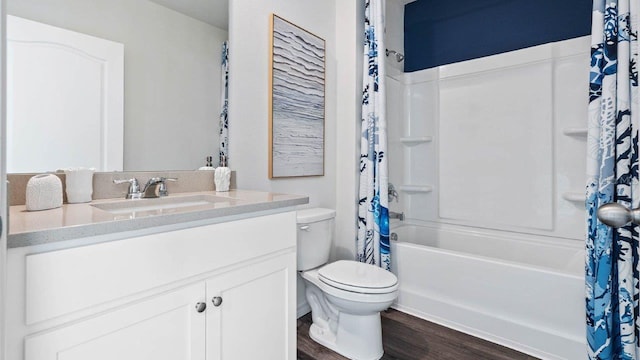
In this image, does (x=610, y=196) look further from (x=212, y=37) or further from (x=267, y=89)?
(x=212, y=37)

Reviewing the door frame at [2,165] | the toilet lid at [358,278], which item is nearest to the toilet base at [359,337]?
the toilet lid at [358,278]

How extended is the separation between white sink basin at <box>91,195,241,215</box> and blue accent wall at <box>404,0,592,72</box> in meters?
2.44

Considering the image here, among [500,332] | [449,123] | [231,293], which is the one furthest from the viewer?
[449,123]

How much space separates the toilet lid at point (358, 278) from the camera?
159 centimetres

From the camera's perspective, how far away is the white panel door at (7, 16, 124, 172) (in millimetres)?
1040

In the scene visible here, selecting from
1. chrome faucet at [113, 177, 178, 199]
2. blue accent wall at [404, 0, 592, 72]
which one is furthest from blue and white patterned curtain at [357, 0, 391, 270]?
chrome faucet at [113, 177, 178, 199]

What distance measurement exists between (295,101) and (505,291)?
1.74 metres

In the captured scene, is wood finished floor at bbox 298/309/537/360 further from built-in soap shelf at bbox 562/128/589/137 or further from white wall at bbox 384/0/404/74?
white wall at bbox 384/0/404/74

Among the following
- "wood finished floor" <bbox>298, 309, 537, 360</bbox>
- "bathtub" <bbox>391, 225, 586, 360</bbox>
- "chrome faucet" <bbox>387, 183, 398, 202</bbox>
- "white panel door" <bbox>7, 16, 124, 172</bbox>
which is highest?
"white panel door" <bbox>7, 16, 124, 172</bbox>

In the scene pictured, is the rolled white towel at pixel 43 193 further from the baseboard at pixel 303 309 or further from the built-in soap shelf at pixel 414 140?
the built-in soap shelf at pixel 414 140

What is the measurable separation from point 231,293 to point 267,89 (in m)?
1.24

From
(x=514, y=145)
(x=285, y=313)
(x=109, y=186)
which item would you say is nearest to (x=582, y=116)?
(x=514, y=145)

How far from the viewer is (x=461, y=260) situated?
200cm

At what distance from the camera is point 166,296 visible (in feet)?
2.96
